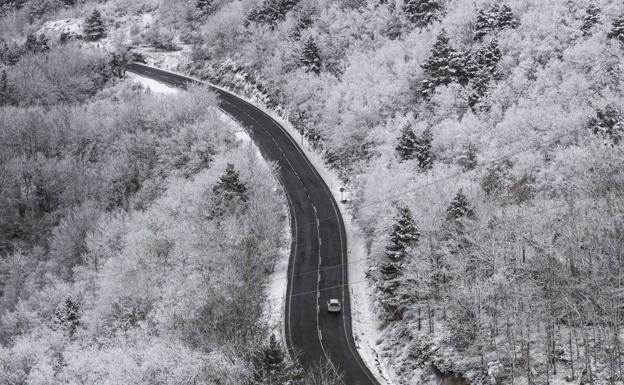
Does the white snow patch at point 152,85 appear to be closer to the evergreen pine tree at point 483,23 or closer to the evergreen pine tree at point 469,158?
the evergreen pine tree at point 483,23

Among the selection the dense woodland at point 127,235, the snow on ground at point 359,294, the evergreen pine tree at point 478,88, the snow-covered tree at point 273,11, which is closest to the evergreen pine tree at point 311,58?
the dense woodland at point 127,235

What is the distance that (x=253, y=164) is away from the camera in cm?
5912

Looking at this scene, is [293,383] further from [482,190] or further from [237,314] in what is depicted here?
[482,190]

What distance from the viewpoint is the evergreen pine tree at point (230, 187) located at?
52125mm

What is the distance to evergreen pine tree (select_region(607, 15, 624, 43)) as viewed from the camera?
2003 inches

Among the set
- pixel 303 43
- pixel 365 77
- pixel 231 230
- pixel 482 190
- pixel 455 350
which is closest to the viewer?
pixel 455 350

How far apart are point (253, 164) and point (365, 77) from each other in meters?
18.3

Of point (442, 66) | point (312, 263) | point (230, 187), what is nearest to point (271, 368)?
point (312, 263)

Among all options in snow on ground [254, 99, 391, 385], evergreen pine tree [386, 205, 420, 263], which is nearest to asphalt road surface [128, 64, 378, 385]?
snow on ground [254, 99, 391, 385]

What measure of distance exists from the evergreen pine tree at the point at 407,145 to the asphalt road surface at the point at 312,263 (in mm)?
9287

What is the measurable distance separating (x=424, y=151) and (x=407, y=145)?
172 cm

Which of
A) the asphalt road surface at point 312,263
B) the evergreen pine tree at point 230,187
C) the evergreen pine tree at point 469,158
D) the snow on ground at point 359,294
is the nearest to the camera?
the snow on ground at point 359,294

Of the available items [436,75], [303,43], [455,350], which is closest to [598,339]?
[455,350]

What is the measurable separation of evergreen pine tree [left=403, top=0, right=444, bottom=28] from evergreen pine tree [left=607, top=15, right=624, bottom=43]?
22997 mm
